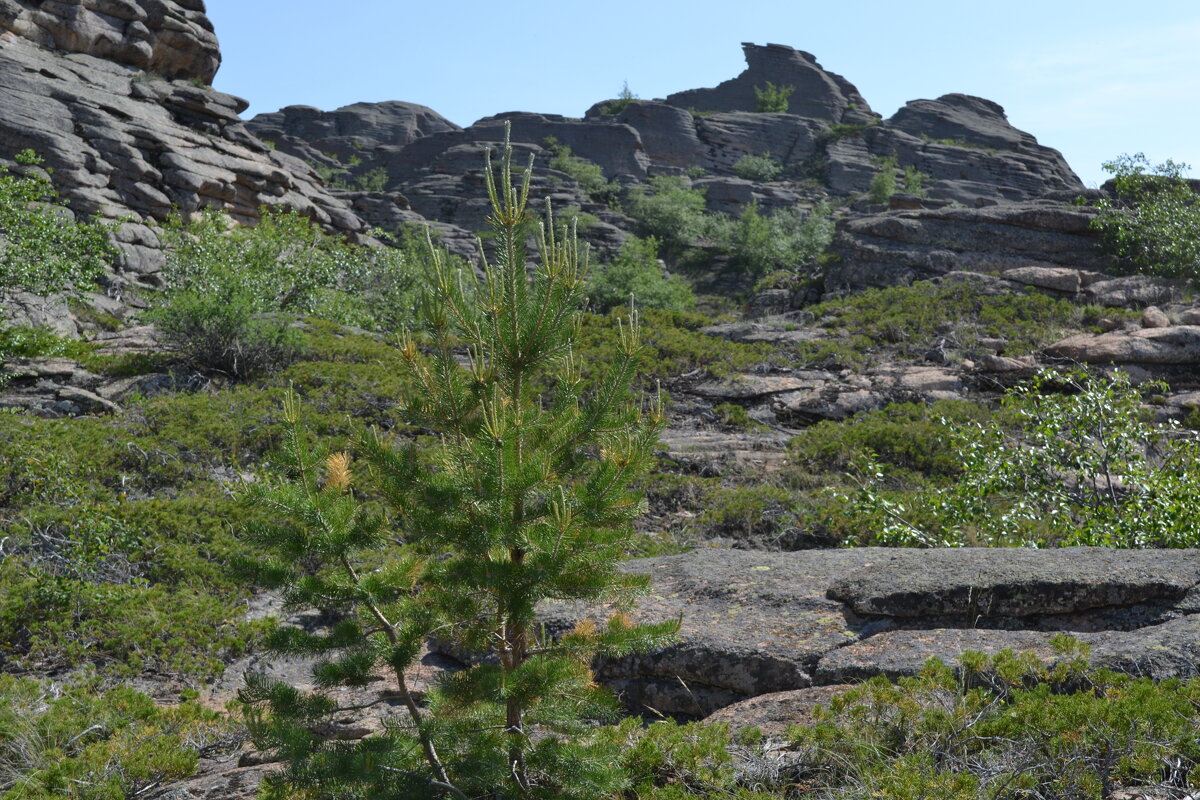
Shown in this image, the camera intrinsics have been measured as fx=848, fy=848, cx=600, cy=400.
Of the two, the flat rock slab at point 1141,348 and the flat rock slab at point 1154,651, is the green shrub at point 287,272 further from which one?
the flat rock slab at point 1141,348

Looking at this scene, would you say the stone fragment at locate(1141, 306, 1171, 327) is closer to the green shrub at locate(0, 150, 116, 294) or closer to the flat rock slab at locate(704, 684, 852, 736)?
the flat rock slab at locate(704, 684, 852, 736)

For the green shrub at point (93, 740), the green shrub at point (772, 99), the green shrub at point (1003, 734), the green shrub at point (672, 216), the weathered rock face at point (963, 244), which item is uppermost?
the green shrub at point (772, 99)

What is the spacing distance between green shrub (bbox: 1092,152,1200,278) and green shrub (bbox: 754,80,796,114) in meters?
54.9

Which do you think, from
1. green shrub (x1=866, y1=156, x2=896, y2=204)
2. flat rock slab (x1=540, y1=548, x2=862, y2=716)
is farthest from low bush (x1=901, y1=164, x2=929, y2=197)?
flat rock slab (x1=540, y1=548, x2=862, y2=716)

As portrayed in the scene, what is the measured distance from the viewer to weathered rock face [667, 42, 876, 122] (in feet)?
265

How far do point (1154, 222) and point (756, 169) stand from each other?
1760 inches

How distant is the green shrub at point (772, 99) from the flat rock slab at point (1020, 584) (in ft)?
253

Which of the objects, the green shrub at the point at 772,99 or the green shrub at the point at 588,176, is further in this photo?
the green shrub at the point at 772,99

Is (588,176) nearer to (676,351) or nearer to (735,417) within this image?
(676,351)

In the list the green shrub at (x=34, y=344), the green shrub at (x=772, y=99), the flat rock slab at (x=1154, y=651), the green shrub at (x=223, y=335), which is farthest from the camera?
the green shrub at (x=772, y=99)

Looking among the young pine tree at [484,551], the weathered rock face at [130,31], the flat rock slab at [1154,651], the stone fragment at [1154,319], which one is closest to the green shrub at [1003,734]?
the flat rock slab at [1154,651]

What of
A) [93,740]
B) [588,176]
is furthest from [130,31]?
[93,740]

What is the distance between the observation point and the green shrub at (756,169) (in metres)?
65.6

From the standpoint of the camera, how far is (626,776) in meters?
3.95
